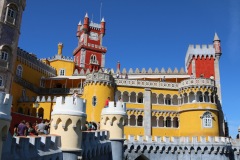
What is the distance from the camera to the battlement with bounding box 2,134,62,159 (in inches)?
410

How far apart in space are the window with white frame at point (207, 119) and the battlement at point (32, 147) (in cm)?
3012

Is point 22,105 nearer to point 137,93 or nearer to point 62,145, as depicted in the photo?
point 137,93

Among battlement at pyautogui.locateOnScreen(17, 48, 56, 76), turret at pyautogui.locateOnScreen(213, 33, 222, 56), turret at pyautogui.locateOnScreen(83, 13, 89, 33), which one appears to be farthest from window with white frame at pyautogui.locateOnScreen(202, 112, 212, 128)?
turret at pyautogui.locateOnScreen(83, 13, 89, 33)

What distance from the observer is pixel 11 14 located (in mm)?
33375

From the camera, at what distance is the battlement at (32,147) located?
1040cm

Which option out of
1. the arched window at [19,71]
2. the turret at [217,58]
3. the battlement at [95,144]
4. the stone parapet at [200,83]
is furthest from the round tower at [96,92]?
the turret at [217,58]

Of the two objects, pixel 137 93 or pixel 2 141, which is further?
pixel 137 93

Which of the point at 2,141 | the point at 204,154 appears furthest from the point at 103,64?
the point at 2,141

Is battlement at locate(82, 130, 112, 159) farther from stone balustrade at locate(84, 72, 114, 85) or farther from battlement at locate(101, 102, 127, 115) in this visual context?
stone balustrade at locate(84, 72, 114, 85)

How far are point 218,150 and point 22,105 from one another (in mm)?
27611

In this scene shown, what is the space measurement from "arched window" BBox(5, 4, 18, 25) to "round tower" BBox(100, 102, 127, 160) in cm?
1803

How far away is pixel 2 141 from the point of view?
9.25m

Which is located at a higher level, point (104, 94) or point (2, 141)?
point (104, 94)

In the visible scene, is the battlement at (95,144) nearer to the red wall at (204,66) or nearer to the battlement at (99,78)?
the battlement at (99,78)
